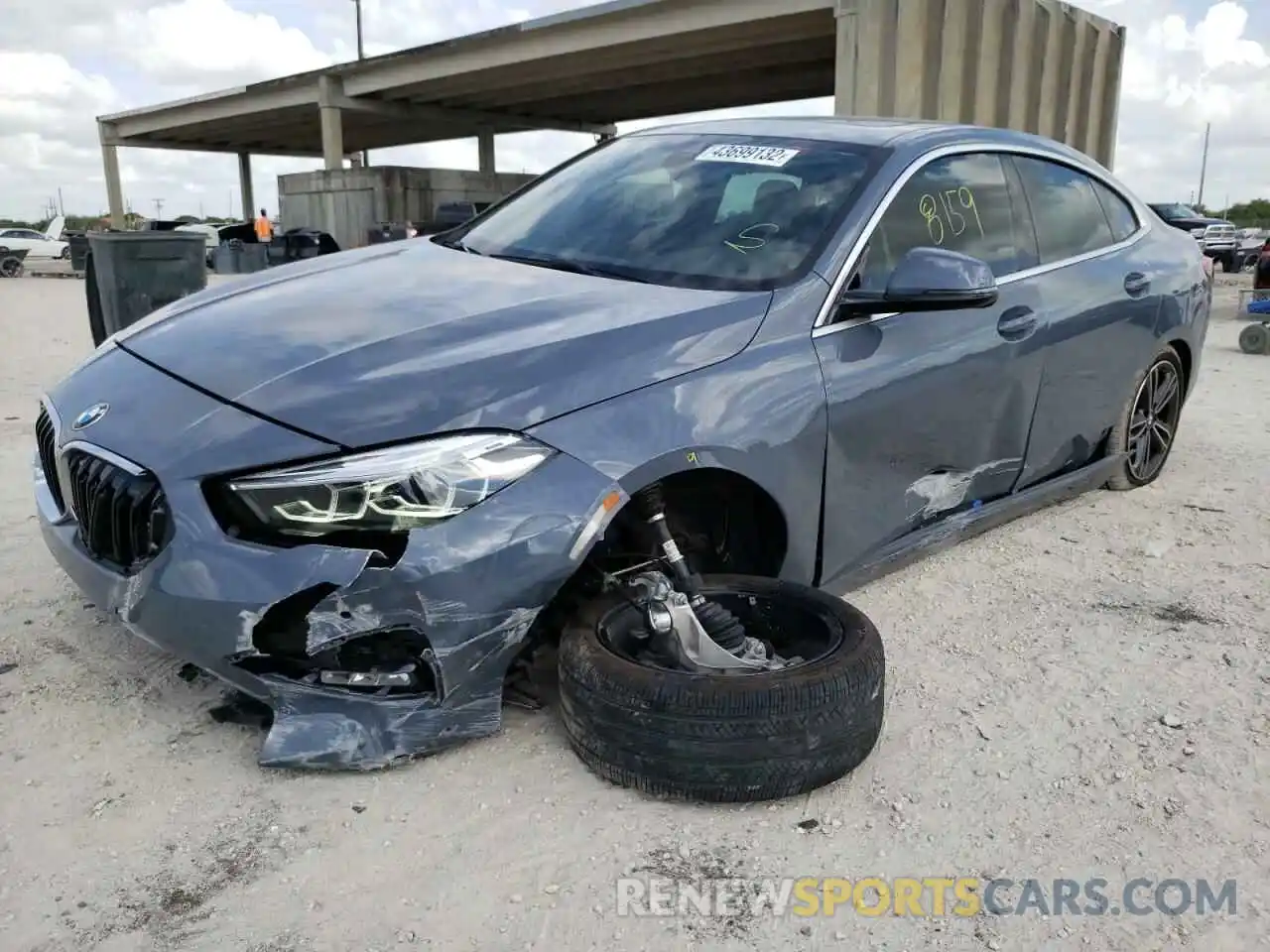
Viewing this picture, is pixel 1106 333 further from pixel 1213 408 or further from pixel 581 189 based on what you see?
pixel 1213 408

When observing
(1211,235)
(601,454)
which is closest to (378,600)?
(601,454)

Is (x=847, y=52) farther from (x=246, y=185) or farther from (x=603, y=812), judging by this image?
(x=246, y=185)

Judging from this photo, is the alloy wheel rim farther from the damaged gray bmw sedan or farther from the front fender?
the front fender

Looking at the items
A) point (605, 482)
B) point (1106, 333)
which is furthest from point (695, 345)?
point (1106, 333)

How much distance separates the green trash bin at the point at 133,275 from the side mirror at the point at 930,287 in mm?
4781

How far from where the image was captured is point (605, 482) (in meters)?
2.40

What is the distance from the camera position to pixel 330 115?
2767 cm

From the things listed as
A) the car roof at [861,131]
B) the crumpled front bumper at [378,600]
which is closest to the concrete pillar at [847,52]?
the car roof at [861,131]

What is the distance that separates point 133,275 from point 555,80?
814 inches

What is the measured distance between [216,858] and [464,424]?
1.05 meters

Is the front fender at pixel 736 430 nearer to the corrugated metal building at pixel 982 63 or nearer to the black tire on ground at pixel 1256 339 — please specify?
the black tire on ground at pixel 1256 339

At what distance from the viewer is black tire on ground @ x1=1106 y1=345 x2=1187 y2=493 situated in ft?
14.8

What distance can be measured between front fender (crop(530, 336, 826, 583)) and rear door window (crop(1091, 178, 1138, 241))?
225cm

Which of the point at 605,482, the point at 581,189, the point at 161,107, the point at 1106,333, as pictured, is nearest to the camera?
the point at 605,482
